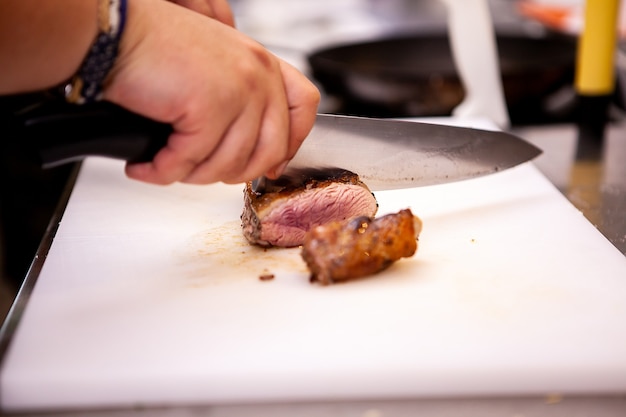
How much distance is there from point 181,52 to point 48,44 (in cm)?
20

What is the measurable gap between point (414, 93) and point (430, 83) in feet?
0.23

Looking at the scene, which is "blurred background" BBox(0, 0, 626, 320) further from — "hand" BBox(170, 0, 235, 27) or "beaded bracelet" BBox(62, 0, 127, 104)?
"beaded bracelet" BBox(62, 0, 127, 104)

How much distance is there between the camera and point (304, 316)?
1192mm

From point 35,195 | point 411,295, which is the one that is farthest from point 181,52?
point 35,195

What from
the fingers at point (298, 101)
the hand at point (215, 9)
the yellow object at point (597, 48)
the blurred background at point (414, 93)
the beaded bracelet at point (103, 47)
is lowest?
the blurred background at point (414, 93)

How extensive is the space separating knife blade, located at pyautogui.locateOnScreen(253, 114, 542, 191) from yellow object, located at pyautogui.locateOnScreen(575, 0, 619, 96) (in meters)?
0.93

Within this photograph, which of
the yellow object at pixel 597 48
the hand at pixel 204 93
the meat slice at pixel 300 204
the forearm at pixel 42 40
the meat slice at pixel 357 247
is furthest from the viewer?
the yellow object at pixel 597 48

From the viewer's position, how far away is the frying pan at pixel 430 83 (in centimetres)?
243

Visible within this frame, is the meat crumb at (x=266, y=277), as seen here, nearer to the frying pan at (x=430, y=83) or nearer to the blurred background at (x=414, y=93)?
the blurred background at (x=414, y=93)

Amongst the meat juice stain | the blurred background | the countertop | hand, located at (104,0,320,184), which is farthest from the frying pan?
hand, located at (104,0,320,184)

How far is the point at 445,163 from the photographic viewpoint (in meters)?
1.63

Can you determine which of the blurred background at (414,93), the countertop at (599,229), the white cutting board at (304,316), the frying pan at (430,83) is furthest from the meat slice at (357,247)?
the frying pan at (430,83)

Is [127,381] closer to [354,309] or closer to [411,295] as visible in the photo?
[354,309]

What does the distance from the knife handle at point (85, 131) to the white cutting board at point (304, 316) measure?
26cm
